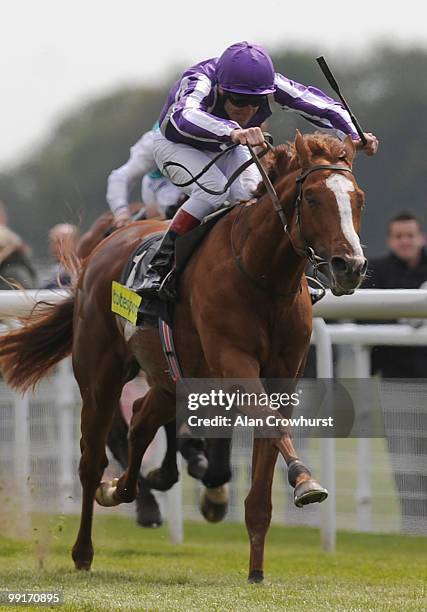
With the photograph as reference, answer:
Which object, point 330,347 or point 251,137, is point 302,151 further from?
point 330,347

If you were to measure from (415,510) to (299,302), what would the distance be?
245 centimetres

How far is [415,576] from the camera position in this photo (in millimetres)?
6469

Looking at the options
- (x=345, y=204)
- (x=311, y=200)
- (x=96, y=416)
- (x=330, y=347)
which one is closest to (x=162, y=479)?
(x=96, y=416)

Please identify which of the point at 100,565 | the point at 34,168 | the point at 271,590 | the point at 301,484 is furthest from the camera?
the point at 34,168

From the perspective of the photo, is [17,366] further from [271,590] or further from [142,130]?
[142,130]

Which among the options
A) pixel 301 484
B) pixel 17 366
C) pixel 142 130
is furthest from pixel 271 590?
pixel 142 130

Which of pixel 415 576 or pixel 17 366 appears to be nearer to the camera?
pixel 415 576

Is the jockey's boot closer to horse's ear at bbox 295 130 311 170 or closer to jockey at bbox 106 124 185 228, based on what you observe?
horse's ear at bbox 295 130 311 170

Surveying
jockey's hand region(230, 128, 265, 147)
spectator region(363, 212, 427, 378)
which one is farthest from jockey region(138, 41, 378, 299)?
spectator region(363, 212, 427, 378)

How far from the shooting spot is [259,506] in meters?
5.89

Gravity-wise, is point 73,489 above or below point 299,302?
below

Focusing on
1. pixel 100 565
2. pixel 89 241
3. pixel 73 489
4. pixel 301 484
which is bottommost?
pixel 73 489

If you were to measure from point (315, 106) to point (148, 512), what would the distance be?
2690 millimetres

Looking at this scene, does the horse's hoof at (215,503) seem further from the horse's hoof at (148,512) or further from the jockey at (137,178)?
the jockey at (137,178)
